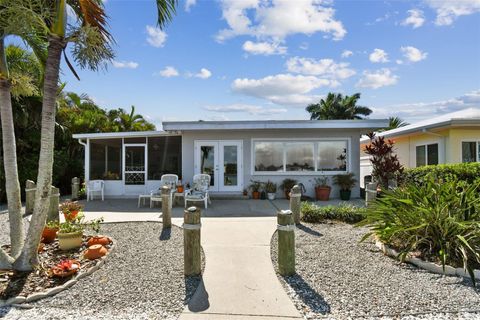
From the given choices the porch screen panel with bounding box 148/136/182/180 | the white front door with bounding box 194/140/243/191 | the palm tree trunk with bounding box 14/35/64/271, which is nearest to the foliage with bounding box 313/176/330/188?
the white front door with bounding box 194/140/243/191

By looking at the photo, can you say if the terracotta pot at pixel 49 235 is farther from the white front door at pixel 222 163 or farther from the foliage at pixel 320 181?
the foliage at pixel 320 181

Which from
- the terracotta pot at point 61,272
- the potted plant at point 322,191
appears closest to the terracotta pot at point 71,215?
the terracotta pot at point 61,272

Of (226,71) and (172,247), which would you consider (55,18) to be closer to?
(172,247)

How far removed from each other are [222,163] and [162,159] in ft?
8.03

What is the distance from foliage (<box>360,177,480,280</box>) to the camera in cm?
420

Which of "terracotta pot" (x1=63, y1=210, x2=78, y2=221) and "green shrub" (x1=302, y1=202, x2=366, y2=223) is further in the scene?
"green shrub" (x1=302, y1=202, x2=366, y2=223)

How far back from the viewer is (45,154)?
155 inches

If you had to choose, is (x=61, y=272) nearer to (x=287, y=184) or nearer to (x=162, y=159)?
(x=162, y=159)

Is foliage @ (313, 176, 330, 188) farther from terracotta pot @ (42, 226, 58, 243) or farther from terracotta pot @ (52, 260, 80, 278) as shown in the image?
terracotta pot @ (52, 260, 80, 278)

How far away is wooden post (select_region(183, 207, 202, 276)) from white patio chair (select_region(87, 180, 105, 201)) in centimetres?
871

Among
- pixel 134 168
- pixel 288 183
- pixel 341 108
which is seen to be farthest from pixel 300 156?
pixel 341 108

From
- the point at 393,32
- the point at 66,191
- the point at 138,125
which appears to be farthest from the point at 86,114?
the point at 393,32

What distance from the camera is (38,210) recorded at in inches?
156

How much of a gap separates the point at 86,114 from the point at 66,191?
421cm
